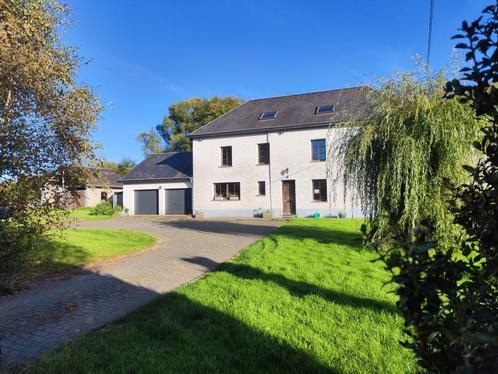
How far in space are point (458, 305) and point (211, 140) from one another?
2691 centimetres

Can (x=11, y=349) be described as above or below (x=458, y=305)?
below

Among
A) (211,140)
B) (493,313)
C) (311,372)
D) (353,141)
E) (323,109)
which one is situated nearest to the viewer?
(493,313)

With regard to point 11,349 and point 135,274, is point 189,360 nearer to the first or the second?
point 11,349

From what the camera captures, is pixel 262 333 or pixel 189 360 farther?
pixel 262 333

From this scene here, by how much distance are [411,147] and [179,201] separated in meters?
23.9

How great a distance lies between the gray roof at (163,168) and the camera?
30.7 meters

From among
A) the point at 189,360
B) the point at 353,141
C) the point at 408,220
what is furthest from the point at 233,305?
the point at 353,141

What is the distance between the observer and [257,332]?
4352 millimetres

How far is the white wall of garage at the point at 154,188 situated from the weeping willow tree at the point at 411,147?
856 inches

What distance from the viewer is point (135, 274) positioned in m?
8.02

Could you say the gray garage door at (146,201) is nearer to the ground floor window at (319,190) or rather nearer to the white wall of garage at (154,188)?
the white wall of garage at (154,188)

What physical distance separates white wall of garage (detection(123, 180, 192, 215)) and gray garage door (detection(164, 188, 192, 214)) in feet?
1.10

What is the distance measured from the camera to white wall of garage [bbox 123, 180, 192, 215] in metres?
30.0

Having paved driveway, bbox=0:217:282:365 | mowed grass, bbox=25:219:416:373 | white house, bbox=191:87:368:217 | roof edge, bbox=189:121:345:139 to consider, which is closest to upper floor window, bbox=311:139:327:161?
white house, bbox=191:87:368:217
